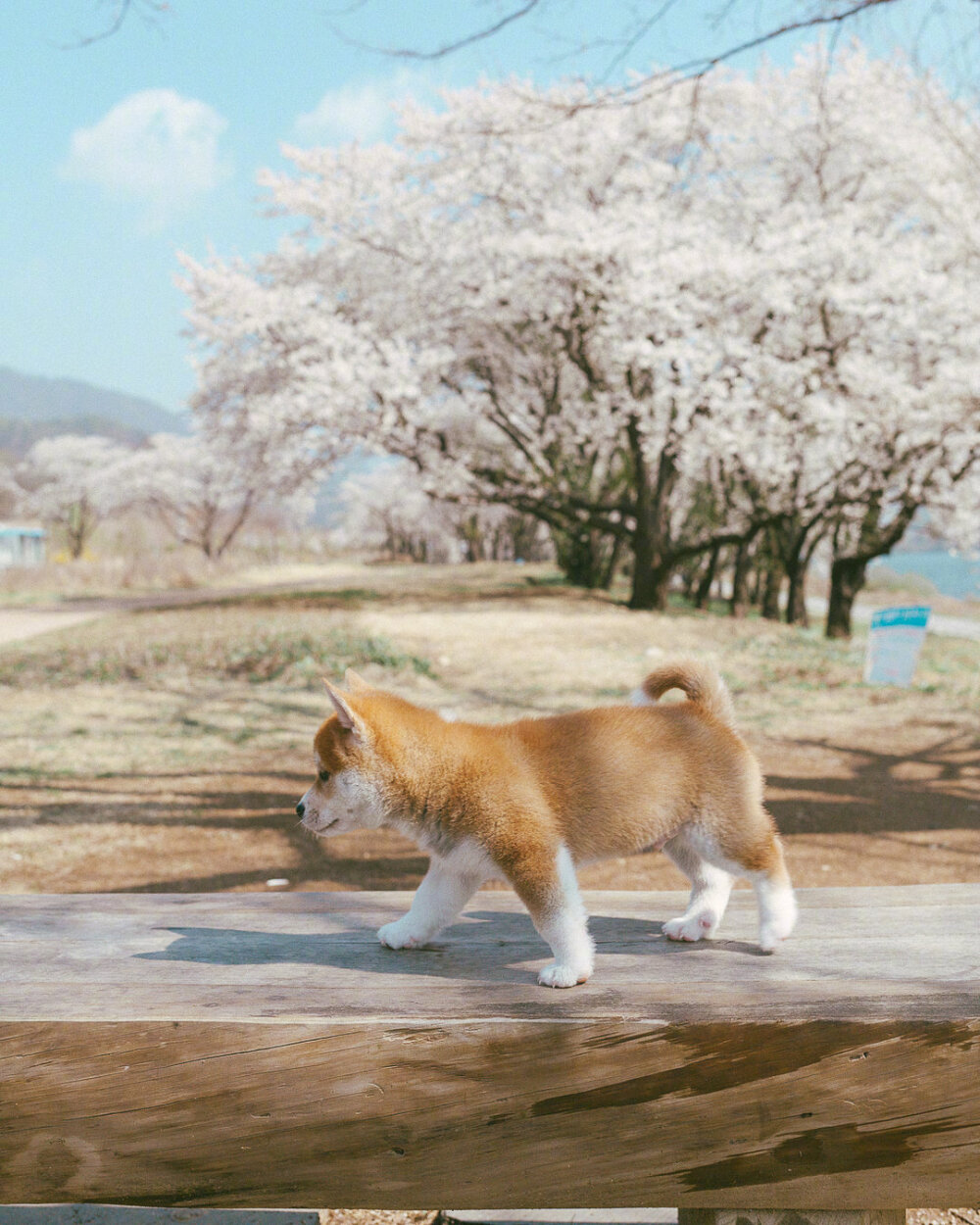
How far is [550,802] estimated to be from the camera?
2.18 metres

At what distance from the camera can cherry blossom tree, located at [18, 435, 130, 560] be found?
Result: 167ft

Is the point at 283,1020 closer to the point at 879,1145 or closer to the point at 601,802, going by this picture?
the point at 601,802

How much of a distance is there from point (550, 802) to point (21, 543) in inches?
1969

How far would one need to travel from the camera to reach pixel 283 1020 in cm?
189

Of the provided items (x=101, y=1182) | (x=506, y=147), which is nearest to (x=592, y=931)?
(x=101, y=1182)

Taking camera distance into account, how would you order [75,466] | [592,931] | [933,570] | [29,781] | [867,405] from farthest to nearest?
[933,570]
[75,466]
[867,405]
[29,781]
[592,931]

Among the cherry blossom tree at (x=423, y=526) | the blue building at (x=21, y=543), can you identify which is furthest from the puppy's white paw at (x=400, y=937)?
the blue building at (x=21, y=543)

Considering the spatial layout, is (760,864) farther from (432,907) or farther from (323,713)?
(323,713)

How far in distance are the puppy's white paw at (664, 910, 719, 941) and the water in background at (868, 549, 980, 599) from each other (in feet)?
78.4

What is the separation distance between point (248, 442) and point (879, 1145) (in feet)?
61.5

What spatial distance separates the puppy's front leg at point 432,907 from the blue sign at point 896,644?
1045 centimetres

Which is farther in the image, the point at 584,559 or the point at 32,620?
the point at 584,559

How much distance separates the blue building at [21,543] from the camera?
45.1 metres

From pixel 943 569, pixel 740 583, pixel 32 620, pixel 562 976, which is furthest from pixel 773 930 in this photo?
pixel 943 569
